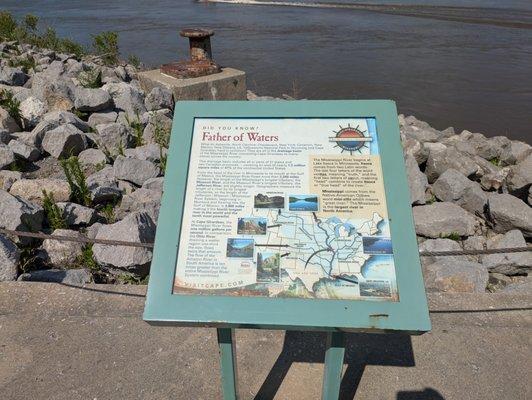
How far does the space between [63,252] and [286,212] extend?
2.19 metres

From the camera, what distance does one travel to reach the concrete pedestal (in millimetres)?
6207

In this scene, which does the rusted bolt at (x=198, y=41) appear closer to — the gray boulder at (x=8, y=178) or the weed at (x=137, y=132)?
the weed at (x=137, y=132)

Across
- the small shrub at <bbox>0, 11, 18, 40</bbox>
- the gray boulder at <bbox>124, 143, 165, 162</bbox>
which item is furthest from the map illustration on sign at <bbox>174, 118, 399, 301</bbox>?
the small shrub at <bbox>0, 11, 18, 40</bbox>

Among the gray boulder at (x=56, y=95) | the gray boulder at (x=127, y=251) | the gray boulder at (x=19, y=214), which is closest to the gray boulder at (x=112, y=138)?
the gray boulder at (x=56, y=95)

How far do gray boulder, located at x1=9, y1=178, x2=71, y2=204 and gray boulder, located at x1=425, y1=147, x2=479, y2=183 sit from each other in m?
3.81

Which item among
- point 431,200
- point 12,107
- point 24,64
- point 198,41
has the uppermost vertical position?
point 24,64

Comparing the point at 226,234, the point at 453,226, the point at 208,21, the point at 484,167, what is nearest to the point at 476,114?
the point at 484,167

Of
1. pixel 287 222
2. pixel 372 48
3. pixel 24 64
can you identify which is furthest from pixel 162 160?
pixel 372 48

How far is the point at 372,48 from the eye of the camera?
13.9 m

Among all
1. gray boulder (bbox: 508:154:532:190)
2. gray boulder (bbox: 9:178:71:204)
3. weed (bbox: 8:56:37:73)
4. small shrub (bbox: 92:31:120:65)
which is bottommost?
gray boulder (bbox: 9:178:71:204)

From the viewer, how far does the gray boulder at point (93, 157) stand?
15.0ft

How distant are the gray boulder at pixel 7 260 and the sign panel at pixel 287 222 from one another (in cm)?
177

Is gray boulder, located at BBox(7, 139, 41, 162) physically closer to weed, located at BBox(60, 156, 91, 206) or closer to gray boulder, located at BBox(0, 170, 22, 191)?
gray boulder, located at BBox(0, 170, 22, 191)

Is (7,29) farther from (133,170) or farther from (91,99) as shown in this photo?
(133,170)
